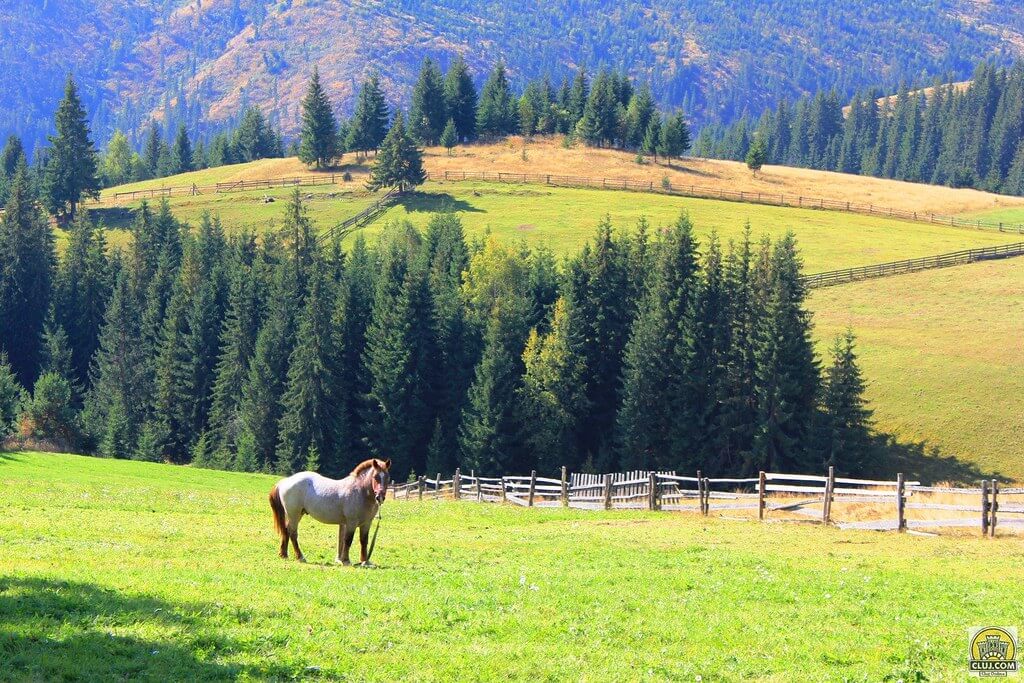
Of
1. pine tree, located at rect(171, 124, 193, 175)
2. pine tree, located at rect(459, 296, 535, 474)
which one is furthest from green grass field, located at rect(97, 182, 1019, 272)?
pine tree, located at rect(171, 124, 193, 175)

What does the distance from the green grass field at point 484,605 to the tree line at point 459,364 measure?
37651 millimetres

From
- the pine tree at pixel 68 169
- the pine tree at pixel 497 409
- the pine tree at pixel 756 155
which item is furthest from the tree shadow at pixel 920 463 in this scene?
the pine tree at pixel 68 169

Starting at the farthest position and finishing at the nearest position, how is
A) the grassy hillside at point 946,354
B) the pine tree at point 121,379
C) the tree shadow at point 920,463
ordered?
the pine tree at point 121,379
the grassy hillside at point 946,354
the tree shadow at point 920,463

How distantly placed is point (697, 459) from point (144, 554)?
158ft

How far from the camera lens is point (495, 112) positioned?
6555 inches

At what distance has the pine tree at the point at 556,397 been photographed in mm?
68650

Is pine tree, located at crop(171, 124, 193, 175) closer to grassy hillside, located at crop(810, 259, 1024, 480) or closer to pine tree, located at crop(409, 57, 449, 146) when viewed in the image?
pine tree, located at crop(409, 57, 449, 146)

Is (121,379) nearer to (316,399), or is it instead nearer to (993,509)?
(316,399)

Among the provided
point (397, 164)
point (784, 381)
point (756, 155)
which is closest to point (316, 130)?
point (397, 164)

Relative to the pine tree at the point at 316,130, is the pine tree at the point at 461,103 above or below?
above

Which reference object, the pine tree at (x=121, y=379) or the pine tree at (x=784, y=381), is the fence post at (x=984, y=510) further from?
the pine tree at (x=121, y=379)

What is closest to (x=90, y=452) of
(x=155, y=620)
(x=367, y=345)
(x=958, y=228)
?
(x=367, y=345)

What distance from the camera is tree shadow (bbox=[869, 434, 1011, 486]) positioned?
5838cm

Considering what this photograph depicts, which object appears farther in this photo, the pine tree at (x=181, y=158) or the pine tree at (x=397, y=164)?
the pine tree at (x=181, y=158)
